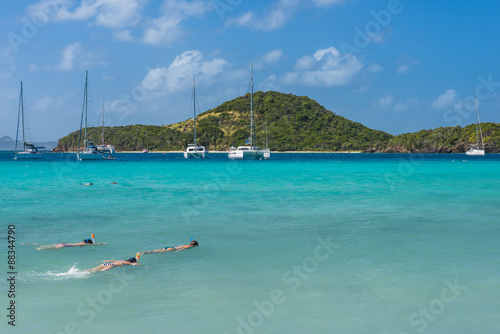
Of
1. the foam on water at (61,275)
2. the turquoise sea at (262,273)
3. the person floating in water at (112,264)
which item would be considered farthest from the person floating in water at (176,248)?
the foam on water at (61,275)

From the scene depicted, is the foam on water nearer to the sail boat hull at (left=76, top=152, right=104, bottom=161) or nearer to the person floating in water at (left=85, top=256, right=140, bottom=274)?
the person floating in water at (left=85, top=256, right=140, bottom=274)

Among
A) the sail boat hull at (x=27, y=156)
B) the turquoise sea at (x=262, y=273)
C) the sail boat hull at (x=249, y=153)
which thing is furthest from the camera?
the sail boat hull at (x=27, y=156)

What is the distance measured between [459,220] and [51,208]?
74.0 ft

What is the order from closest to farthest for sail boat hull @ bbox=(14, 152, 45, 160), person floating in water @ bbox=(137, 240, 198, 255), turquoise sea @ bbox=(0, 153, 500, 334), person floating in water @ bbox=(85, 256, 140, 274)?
turquoise sea @ bbox=(0, 153, 500, 334) → person floating in water @ bbox=(85, 256, 140, 274) → person floating in water @ bbox=(137, 240, 198, 255) → sail boat hull @ bbox=(14, 152, 45, 160)

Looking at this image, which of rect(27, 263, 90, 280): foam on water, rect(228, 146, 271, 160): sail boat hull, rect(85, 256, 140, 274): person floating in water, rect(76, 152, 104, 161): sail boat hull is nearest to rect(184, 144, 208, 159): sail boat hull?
rect(228, 146, 271, 160): sail boat hull

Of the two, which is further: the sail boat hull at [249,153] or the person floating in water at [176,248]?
the sail boat hull at [249,153]

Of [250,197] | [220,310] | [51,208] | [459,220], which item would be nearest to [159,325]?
[220,310]

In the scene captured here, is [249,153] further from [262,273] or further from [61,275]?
[61,275]

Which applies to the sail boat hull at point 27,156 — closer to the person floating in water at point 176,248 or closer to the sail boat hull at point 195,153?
the sail boat hull at point 195,153

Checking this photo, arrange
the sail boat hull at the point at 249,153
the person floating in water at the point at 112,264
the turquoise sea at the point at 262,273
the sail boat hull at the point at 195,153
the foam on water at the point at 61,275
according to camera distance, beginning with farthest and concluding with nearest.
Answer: the sail boat hull at the point at 195,153, the sail boat hull at the point at 249,153, the person floating in water at the point at 112,264, the foam on water at the point at 61,275, the turquoise sea at the point at 262,273

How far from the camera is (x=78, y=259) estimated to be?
567 inches

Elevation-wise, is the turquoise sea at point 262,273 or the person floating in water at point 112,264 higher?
the person floating in water at point 112,264

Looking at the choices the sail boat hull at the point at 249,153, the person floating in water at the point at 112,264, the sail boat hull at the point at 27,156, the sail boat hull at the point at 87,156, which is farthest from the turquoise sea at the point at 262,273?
the sail boat hull at the point at 27,156

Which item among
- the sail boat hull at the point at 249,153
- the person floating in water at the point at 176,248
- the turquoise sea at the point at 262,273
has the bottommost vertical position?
the turquoise sea at the point at 262,273
